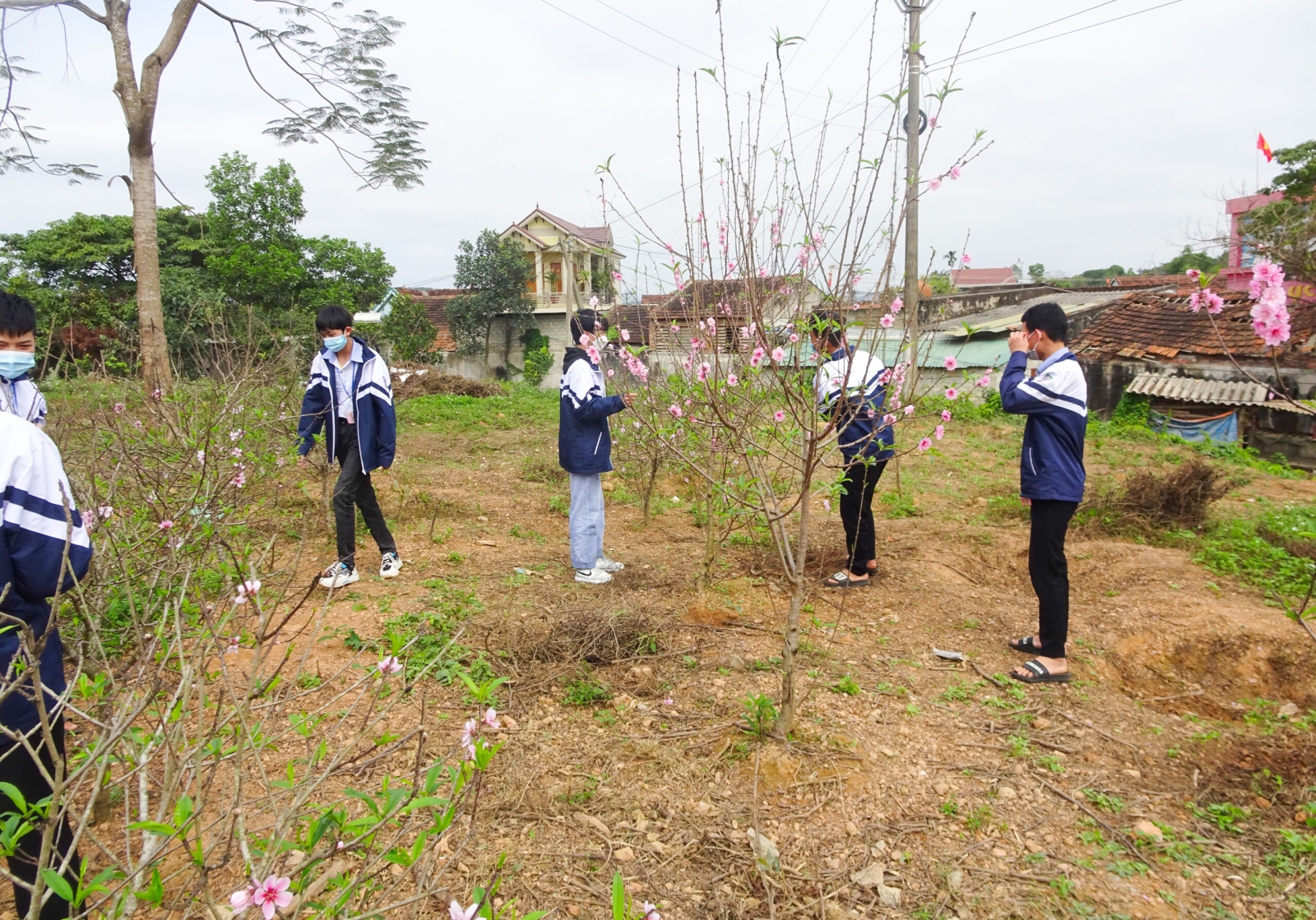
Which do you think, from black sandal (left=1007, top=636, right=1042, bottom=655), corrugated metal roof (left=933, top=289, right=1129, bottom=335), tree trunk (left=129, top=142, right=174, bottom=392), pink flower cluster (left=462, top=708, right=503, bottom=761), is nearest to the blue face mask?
pink flower cluster (left=462, top=708, right=503, bottom=761)

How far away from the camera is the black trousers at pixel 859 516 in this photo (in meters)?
4.50

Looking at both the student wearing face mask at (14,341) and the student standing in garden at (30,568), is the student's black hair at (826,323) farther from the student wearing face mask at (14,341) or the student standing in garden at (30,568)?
the student wearing face mask at (14,341)

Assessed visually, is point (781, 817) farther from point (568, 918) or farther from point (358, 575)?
point (358, 575)

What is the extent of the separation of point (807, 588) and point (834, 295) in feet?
7.71

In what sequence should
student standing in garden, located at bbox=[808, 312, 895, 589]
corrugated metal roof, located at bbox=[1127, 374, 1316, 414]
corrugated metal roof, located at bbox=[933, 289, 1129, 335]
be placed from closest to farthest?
1. student standing in garden, located at bbox=[808, 312, 895, 589]
2. corrugated metal roof, located at bbox=[1127, 374, 1316, 414]
3. corrugated metal roof, located at bbox=[933, 289, 1129, 335]

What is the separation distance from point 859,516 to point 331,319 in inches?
127

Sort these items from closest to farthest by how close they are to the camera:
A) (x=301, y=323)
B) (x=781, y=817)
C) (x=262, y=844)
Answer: (x=262, y=844), (x=781, y=817), (x=301, y=323)

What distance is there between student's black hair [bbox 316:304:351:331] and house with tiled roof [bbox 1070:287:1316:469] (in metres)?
10.5

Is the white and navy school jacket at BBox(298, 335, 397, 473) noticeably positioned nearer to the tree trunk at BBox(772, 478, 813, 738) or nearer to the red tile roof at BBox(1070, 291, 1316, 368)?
the tree trunk at BBox(772, 478, 813, 738)

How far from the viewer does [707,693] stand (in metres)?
3.31

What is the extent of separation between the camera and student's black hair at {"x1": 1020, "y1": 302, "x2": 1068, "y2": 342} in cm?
343

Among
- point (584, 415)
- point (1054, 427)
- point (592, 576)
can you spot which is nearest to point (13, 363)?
point (584, 415)

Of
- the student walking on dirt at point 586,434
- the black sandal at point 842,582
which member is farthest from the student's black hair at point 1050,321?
the student walking on dirt at point 586,434

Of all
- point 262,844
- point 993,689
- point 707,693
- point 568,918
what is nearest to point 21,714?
point 262,844
